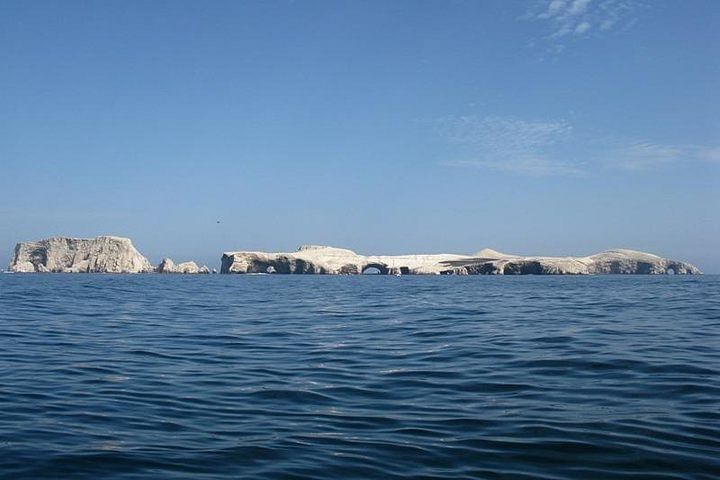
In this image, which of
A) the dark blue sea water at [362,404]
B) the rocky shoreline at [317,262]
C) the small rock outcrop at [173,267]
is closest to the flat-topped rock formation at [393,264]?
the rocky shoreline at [317,262]

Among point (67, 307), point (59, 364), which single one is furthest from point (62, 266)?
point (59, 364)

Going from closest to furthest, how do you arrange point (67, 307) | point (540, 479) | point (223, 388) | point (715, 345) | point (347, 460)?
point (540, 479), point (347, 460), point (223, 388), point (715, 345), point (67, 307)

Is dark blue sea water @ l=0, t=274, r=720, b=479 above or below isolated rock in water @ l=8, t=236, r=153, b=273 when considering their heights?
below

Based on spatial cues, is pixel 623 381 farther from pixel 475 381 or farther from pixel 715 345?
pixel 715 345

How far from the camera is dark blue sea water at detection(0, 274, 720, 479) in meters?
6.42

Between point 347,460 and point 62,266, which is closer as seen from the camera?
point 347,460

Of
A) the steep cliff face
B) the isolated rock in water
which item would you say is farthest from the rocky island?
the steep cliff face

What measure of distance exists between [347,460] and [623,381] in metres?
6.08

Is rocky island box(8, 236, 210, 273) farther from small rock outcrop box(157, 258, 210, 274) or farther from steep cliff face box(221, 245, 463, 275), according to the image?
steep cliff face box(221, 245, 463, 275)

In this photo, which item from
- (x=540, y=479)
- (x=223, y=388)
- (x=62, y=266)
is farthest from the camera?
(x=62, y=266)

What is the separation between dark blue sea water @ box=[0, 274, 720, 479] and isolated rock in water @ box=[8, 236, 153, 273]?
167 meters

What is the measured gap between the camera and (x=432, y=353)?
1412 cm

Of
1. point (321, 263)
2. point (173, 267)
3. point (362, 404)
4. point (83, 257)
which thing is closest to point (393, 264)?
point (321, 263)

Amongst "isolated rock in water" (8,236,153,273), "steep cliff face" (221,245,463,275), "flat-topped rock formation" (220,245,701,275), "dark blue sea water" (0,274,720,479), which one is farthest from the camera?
"isolated rock in water" (8,236,153,273)
